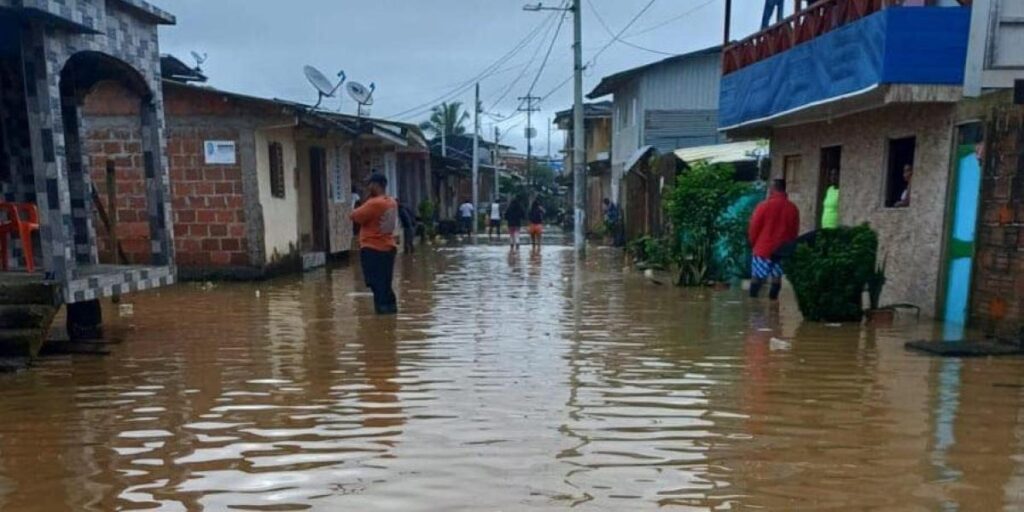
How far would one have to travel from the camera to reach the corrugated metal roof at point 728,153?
1761 centimetres

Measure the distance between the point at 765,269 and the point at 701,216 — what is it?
186 centimetres

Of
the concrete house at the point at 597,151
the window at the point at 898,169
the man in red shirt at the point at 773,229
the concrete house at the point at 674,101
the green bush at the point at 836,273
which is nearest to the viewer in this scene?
the green bush at the point at 836,273

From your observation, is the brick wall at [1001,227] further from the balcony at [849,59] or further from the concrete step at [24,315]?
the concrete step at [24,315]

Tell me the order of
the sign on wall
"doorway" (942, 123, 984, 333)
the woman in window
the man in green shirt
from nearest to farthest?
"doorway" (942, 123, 984, 333)
the woman in window
the man in green shirt
the sign on wall

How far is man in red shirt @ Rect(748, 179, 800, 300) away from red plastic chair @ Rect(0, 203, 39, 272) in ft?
29.0

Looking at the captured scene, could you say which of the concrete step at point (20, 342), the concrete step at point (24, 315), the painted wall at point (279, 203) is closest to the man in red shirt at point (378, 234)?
the concrete step at point (24, 315)

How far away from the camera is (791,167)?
570 inches

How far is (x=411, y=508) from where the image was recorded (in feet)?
12.1

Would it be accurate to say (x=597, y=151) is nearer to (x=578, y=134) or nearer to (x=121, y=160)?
(x=578, y=134)

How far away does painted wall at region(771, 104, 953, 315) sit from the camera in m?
9.28

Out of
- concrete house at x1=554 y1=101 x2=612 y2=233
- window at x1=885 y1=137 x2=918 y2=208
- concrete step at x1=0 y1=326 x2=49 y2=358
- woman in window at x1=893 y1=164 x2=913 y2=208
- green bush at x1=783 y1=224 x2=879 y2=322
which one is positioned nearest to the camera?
concrete step at x1=0 y1=326 x2=49 y2=358

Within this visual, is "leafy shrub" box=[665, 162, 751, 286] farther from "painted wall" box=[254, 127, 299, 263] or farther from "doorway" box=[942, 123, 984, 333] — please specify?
"painted wall" box=[254, 127, 299, 263]

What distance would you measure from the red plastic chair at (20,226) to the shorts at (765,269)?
897 cm

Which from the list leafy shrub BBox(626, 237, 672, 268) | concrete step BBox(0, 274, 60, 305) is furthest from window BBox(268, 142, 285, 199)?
concrete step BBox(0, 274, 60, 305)
